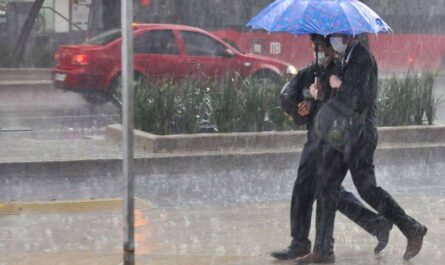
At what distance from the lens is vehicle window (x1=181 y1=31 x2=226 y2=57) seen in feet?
64.6

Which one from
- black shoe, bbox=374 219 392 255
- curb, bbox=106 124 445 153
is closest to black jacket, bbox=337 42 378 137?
black shoe, bbox=374 219 392 255

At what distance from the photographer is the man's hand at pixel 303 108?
6.63 meters

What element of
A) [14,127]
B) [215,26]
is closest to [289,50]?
[215,26]

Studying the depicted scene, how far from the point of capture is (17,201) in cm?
913

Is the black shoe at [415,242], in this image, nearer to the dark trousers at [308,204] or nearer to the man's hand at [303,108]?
the dark trousers at [308,204]

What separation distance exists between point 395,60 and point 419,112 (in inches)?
685

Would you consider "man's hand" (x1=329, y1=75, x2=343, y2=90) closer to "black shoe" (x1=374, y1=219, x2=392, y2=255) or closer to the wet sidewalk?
"black shoe" (x1=374, y1=219, x2=392, y2=255)

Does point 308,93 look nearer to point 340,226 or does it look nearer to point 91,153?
point 340,226

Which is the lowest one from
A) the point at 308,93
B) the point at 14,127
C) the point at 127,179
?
the point at 14,127

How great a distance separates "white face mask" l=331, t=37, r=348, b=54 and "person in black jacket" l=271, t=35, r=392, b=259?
70mm

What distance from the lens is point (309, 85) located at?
6680 mm

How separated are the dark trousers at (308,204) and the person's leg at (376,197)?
149 mm

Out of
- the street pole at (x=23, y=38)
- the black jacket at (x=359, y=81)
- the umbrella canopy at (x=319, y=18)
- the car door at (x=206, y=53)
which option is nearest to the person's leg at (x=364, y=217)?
the black jacket at (x=359, y=81)

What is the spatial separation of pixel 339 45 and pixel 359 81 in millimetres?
316
